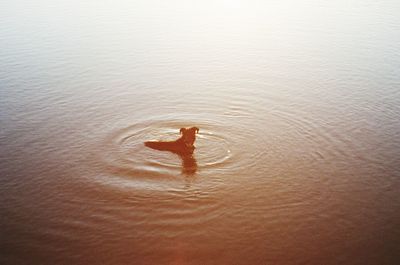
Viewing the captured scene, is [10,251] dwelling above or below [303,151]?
below

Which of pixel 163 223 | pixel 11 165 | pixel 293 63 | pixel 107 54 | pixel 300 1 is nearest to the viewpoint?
pixel 163 223

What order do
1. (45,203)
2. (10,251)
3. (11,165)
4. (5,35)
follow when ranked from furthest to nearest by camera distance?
(5,35), (11,165), (45,203), (10,251)

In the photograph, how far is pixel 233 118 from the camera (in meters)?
21.0

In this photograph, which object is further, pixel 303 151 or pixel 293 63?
pixel 293 63

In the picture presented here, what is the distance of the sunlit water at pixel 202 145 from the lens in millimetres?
13000

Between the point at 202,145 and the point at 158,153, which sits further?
the point at 202,145

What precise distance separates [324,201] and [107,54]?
66.4 ft

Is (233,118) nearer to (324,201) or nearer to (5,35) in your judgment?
(324,201)

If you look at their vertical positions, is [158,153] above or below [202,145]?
below

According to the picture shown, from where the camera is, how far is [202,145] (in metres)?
18.1

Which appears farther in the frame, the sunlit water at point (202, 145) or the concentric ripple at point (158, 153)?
the concentric ripple at point (158, 153)

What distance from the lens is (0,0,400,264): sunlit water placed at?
13.0 m

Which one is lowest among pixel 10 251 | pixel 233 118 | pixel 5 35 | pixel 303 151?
pixel 10 251

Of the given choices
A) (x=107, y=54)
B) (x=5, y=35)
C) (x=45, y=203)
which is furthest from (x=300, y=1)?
(x=45, y=203)
